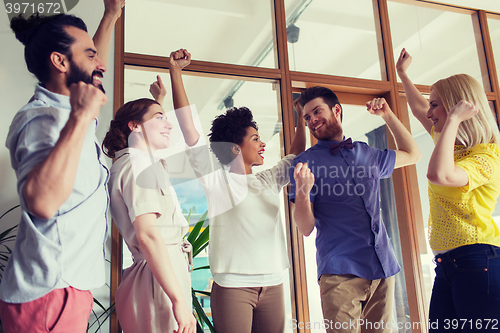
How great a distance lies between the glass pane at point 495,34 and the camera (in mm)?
3223

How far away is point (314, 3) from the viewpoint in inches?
111

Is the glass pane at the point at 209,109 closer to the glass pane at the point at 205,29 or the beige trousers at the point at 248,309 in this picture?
the glass pane at the point at 205,29

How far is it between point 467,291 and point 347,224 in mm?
507

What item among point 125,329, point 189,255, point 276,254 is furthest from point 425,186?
point 125,329

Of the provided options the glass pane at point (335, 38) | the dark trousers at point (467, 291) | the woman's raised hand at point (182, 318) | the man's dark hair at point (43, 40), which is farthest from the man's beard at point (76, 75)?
the glass pane at point (335, 38)

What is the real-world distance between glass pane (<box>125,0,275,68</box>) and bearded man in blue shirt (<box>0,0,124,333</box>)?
1393 mm

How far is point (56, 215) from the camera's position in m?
0.88

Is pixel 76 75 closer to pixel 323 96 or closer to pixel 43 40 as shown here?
pixel 43 40

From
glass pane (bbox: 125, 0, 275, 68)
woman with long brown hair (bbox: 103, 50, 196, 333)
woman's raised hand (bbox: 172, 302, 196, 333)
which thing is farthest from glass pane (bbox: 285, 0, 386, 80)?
woman's raised hand (bbox: 172, 302, 196, 333)

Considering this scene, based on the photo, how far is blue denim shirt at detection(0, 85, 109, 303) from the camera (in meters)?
0.85

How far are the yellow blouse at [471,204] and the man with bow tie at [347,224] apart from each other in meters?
0.26

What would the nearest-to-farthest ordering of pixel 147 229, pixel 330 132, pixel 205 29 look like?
pixel 147 229 → pixel 330 132 → pixel 205 29

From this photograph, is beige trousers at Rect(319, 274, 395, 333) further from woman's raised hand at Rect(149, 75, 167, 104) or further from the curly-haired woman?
woman's raised hand at Rect(149, 75, 167, 104)

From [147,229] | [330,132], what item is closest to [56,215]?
[147,229]
